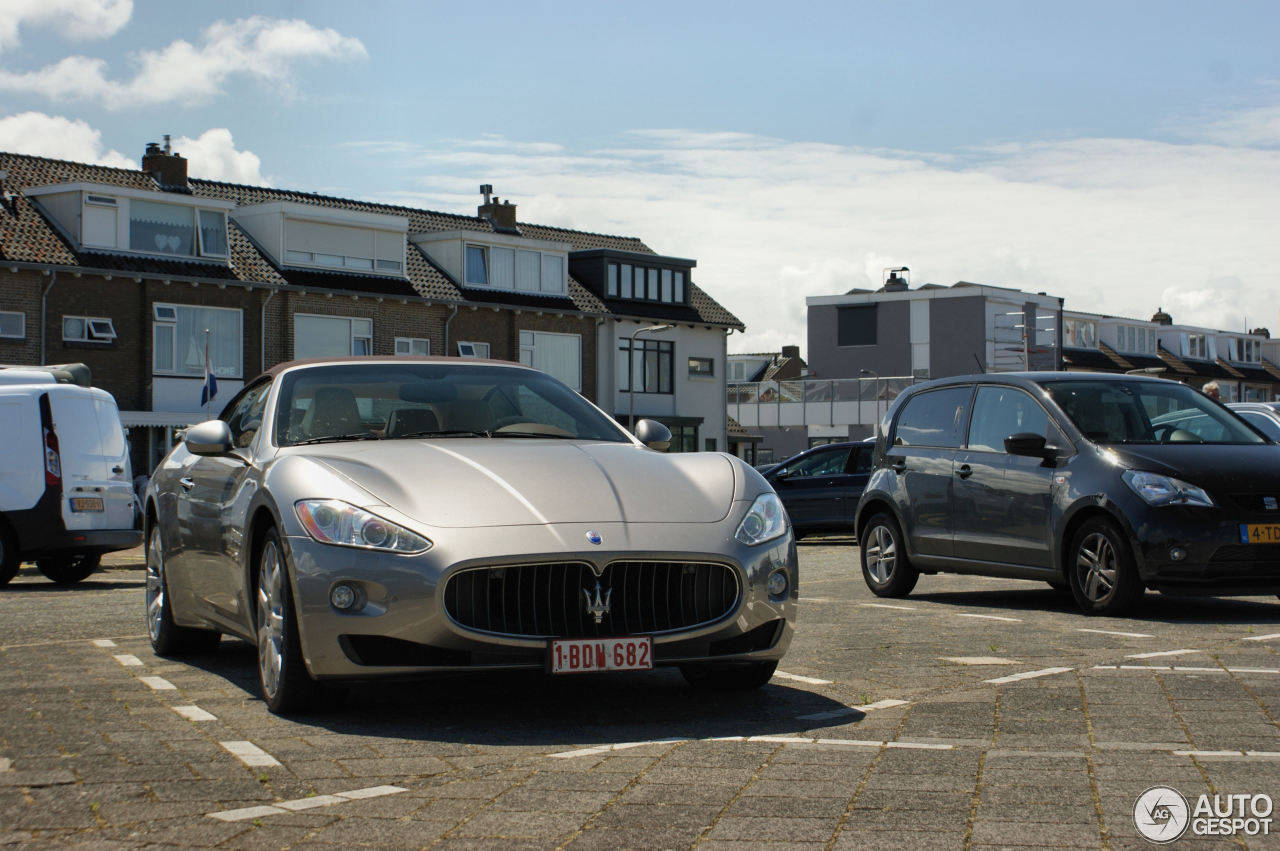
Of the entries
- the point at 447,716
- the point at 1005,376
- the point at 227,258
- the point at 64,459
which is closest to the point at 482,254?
the point at 227,258

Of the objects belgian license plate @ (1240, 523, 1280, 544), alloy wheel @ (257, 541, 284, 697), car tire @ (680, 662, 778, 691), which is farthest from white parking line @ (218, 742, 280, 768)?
belgian license plate @ (1240, 523, 1280, 544)

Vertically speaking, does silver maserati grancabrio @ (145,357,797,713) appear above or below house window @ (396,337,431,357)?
below

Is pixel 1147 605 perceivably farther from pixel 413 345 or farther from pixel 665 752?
pixel 413 345

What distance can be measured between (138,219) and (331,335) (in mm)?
6622

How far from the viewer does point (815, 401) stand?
68.7 m

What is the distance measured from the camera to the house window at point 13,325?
37500 mm

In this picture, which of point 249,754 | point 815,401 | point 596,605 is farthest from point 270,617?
point 815,401

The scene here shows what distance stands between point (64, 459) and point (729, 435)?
46.1m

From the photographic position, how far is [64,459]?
52.1ft

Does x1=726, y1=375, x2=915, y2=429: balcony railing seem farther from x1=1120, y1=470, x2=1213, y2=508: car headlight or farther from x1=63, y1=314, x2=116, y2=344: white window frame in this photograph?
x1=1120, y1=470, x2=1213, y2=508: car headlight

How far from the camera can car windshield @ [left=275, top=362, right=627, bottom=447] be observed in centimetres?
698

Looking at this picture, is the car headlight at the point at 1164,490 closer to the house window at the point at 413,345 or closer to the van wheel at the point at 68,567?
the van wheel at the point at 68,567

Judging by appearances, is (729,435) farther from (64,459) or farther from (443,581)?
(443,581)

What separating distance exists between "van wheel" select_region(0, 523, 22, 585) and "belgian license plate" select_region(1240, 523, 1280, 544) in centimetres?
1169
